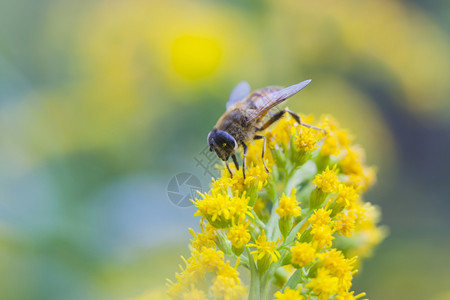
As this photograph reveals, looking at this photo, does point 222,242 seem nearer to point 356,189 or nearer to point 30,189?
point 356,189

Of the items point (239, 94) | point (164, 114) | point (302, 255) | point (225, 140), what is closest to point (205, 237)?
point (302, 255)

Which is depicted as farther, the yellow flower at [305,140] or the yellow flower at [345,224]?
the yellow flower at [305,140]

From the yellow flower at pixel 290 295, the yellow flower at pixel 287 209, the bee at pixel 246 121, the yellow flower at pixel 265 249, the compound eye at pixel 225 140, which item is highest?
the bee at pixel 246 121

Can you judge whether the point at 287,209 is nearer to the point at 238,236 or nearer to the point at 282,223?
the point at 282,223

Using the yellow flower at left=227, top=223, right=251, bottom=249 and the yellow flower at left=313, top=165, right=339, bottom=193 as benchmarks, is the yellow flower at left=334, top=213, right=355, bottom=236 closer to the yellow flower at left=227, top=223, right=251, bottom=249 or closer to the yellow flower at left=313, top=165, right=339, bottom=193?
the yellow flower at left=313, top=165, right=339, bottom=193

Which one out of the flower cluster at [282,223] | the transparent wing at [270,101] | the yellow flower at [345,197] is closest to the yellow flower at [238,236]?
the flower cluster at [282,223]

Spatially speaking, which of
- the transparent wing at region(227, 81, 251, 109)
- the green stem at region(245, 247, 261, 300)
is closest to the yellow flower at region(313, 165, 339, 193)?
the green stem at region(245, 247, 261, 300)

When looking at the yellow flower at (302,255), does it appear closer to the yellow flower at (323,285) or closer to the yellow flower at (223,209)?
the yellow flower at (323,285)
